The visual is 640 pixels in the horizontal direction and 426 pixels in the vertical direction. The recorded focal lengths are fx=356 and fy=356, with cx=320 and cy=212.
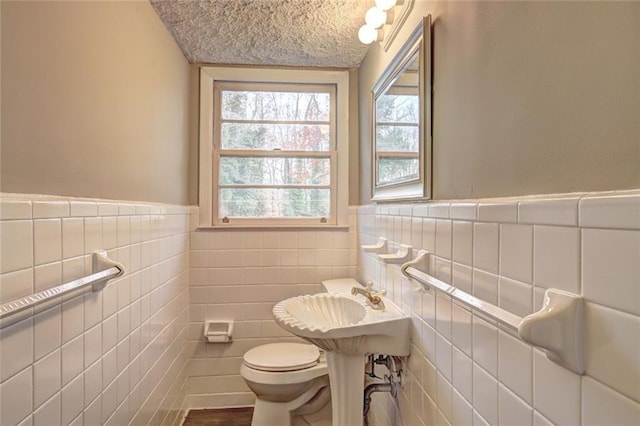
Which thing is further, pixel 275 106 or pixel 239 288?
pixel 275 106

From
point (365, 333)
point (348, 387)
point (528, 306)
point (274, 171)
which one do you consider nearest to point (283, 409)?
point (348, 387)

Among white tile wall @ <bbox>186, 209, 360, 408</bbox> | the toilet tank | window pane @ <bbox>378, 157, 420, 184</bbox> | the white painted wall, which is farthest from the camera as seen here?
white tile wall @ <bbox>186, 209, 360, 408</bbox>

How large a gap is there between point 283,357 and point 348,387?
0.61 meters

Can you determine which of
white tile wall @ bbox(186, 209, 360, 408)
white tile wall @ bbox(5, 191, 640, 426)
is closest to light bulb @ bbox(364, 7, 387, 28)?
white tile wall @ bbox(5, 191, 640, 426)

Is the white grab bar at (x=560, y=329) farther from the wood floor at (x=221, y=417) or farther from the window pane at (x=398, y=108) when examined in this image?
the wood floor at (x=221, y=417)

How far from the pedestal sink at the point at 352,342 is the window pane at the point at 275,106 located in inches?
56.1

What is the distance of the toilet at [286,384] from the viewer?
1.81 m

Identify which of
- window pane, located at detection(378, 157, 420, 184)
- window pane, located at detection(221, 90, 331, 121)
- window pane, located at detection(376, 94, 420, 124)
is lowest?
window pane, located at detection(378, 157, 420, 184)

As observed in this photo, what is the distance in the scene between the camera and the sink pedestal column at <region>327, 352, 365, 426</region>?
141 centimetres

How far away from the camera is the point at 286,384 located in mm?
1801

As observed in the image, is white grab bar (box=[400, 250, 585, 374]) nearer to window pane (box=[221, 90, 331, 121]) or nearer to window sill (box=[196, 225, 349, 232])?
window sill (box=[196, 225, 349, 232])

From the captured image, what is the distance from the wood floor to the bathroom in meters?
0.23

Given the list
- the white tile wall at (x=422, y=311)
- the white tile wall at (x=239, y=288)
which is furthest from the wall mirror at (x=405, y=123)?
→ the white tile wall at (x=239, y=288)

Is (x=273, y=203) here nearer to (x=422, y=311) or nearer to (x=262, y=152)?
(x=262, y=152)
